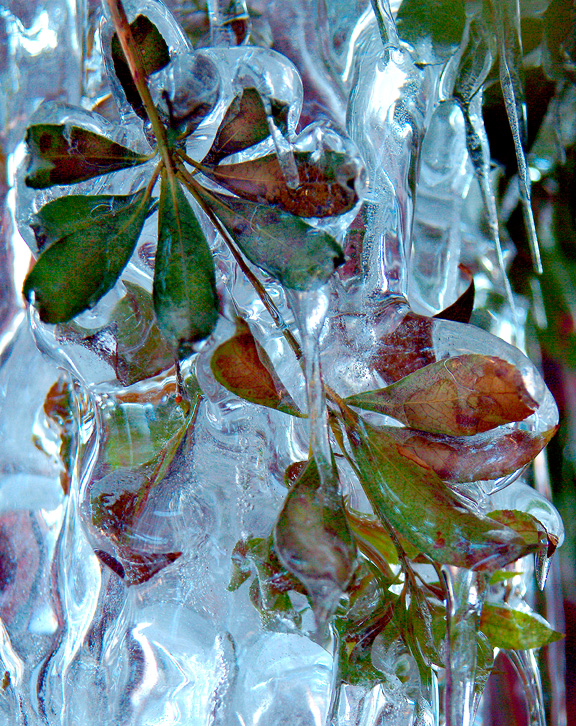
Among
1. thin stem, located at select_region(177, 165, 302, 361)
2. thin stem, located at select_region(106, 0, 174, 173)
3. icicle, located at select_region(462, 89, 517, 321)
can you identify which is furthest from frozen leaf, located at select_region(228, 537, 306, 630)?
icicle, located at select_region(462, 89, 517, 321)

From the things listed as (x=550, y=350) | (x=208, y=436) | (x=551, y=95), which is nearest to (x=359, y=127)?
(x=208, y=436)

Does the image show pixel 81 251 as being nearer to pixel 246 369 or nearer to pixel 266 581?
pixel 246 369

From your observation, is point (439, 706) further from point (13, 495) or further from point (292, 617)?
point (13, 495)

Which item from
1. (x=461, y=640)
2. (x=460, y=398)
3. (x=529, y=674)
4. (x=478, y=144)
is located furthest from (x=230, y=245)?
(x=529, y=674)

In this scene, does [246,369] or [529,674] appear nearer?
[246,369]

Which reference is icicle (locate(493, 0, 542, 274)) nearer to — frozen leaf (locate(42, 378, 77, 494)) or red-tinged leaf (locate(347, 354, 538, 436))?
red-tinged leaf (locate(347, 354, 538, 436))

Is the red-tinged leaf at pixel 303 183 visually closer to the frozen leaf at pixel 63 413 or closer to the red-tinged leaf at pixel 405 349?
the red-tinged leaf at pixel 405 349

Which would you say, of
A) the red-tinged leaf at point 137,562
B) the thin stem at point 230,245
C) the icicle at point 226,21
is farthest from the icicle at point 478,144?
the red-tinged leaf at point 137,562
